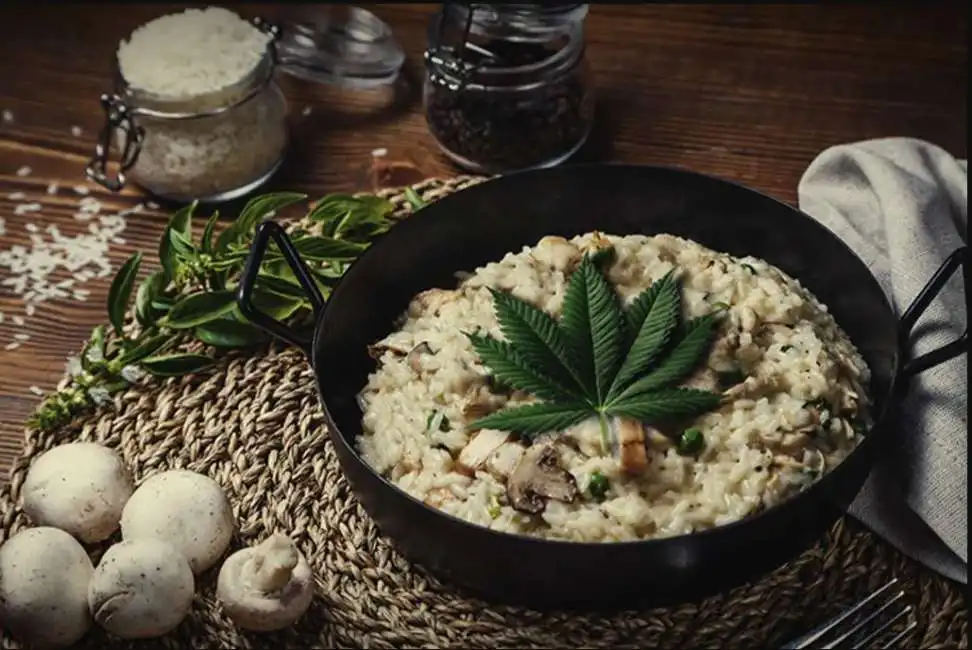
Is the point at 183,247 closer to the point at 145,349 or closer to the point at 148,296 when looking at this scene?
the point at 148,296

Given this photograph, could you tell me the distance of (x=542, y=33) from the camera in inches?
147

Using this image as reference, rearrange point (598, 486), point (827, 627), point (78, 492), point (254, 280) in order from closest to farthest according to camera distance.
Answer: point (598, 486) → point (827, 627) → point (78, 492) → point (254, 280)

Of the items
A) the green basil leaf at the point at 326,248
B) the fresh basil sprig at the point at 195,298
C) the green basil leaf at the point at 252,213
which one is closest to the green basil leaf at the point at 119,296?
the fresh basil sprig at the point at 195,298

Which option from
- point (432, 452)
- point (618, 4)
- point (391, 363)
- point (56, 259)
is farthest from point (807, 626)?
point (618, 4)

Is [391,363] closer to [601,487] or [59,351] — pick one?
[601,487]

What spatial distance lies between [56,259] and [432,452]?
1526 millimetres

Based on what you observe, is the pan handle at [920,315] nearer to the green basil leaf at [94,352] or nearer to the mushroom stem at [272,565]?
the mushroom stem at [272,565]

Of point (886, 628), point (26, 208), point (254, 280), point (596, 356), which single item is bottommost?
point (26, 208)

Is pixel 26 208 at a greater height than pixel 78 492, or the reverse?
pixel 78 492

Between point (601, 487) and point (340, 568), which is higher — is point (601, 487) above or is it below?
above

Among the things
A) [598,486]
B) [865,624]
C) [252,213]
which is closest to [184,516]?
[598,486]

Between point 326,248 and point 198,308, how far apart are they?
33 cm

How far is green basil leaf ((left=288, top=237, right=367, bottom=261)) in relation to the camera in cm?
318

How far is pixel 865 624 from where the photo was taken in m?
2.57
